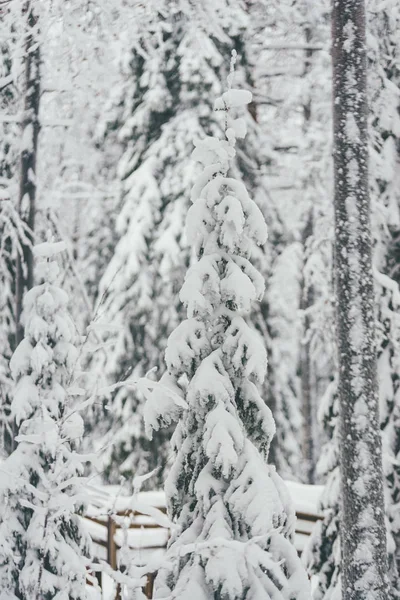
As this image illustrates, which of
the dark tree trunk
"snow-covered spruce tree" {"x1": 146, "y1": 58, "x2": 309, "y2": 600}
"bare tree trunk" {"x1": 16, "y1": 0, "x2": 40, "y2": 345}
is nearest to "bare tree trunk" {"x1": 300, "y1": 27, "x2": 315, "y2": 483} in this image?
the dark tree trunk

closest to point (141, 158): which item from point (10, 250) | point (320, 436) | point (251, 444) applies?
point (10, 250)

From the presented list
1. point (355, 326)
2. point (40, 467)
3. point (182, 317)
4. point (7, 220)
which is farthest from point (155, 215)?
point (40, 467)

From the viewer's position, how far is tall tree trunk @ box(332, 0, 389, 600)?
6.81 m

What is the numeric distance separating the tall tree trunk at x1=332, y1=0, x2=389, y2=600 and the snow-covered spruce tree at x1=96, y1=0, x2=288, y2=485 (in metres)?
6.49

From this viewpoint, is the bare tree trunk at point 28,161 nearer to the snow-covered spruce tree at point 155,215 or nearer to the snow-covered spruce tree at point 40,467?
the snow-covered spruce tree at point 40,467

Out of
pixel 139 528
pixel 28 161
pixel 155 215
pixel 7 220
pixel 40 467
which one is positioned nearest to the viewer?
pixel 40 467

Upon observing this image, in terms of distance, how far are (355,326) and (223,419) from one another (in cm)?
189

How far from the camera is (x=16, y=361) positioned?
6891mm

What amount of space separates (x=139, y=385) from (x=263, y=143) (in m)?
13.3

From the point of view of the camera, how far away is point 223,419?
6090 millimetres

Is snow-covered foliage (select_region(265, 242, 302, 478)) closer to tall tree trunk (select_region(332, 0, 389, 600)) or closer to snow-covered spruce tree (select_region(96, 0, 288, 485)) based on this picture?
snow-covered spruce tree (select_region(96, 0, 288, 485))

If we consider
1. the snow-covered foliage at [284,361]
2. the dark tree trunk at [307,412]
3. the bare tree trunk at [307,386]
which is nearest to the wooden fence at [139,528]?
the snow-covered foliage at [284,361]

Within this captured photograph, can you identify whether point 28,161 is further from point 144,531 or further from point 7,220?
point 144,531

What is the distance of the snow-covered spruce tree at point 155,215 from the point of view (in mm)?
13492
